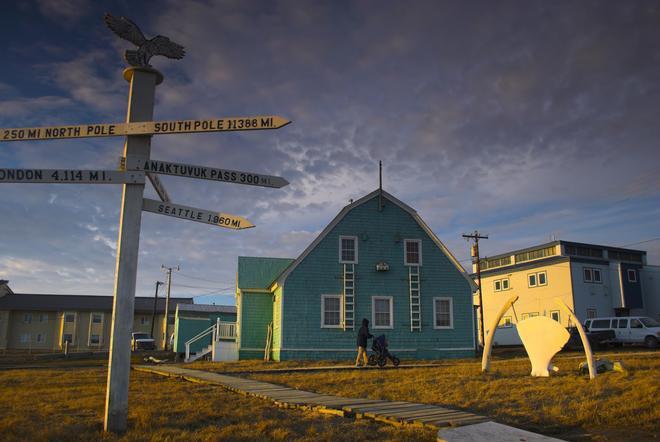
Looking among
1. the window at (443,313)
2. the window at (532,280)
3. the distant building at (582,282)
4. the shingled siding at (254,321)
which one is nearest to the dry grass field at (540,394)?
the window at (443,313)

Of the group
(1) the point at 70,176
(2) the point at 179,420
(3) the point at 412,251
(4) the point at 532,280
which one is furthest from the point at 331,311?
(4) the point at 532,280

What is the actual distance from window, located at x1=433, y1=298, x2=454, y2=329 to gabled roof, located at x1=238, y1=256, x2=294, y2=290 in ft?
26.0

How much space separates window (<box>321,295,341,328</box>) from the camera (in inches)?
1017

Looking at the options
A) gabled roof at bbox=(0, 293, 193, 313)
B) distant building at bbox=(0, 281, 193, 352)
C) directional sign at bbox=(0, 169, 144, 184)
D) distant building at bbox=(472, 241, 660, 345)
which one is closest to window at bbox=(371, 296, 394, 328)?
directional sign at bbox=(0, 169, 144, 184)

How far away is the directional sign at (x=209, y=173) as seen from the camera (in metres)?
8.25

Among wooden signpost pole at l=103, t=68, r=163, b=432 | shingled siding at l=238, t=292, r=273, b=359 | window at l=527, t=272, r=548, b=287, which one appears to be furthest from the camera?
window at l=527, t=272, r=548, b=287

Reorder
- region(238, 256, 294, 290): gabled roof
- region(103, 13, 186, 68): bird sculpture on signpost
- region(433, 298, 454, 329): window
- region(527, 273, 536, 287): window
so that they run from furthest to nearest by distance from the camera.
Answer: region(527, 273, 536, 287): window → region(238, 256, 294, 290): gabled roof → region(433, 298, 454, 329): window → region(103, 13, 186, 68): bird sculpture on signpost

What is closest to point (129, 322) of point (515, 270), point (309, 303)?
point (309, 303)

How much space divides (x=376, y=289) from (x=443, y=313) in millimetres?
3433

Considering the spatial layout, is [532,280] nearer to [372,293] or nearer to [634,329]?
[634,329]

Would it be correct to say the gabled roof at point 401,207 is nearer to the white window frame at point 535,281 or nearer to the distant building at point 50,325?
the white window frame at point 535,281

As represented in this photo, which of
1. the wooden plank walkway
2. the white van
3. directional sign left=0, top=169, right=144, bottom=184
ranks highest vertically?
directional sign left=0, top=169, right=144, bottom=184

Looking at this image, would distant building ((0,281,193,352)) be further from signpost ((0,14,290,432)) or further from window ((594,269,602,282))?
signpost ((0,14,290,432))

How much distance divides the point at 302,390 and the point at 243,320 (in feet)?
54.8
